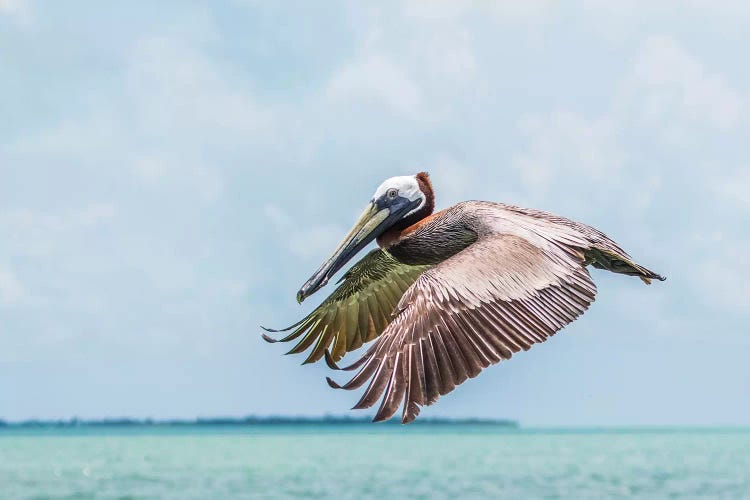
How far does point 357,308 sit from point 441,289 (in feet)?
10.5

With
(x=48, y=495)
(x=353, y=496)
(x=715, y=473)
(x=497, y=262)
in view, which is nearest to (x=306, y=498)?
(x=353, y=496)

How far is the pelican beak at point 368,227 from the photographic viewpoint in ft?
31.6

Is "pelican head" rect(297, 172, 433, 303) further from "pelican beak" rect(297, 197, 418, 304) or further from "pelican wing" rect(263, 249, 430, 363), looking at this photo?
"pelican wing" rect(263, 249, 430, 363)

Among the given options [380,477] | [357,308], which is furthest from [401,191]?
[380,477]

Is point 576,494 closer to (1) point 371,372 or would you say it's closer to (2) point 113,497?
(2) point 113,497

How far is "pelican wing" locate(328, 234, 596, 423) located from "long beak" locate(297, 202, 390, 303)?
1455 millimetres

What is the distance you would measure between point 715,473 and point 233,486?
24.9m

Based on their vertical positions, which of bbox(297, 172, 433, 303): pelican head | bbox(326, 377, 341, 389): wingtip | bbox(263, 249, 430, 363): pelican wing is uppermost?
bbox(297, 172, 433, 303): pelican head

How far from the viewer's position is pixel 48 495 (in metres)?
44.7

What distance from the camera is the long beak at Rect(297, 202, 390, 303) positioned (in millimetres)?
9562

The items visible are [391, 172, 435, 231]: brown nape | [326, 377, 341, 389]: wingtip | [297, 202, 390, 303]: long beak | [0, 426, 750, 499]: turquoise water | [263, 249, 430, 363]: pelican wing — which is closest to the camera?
[326, 377, 341, 389]: wingtip

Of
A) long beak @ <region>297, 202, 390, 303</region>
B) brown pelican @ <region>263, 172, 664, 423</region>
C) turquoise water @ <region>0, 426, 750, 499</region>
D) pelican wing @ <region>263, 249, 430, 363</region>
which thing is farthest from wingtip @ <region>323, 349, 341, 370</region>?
turquoise water @ <region>0, 426, 750, 499</region>

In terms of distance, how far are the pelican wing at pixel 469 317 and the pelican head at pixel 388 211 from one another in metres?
1.44

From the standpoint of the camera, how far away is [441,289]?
7766 mm
